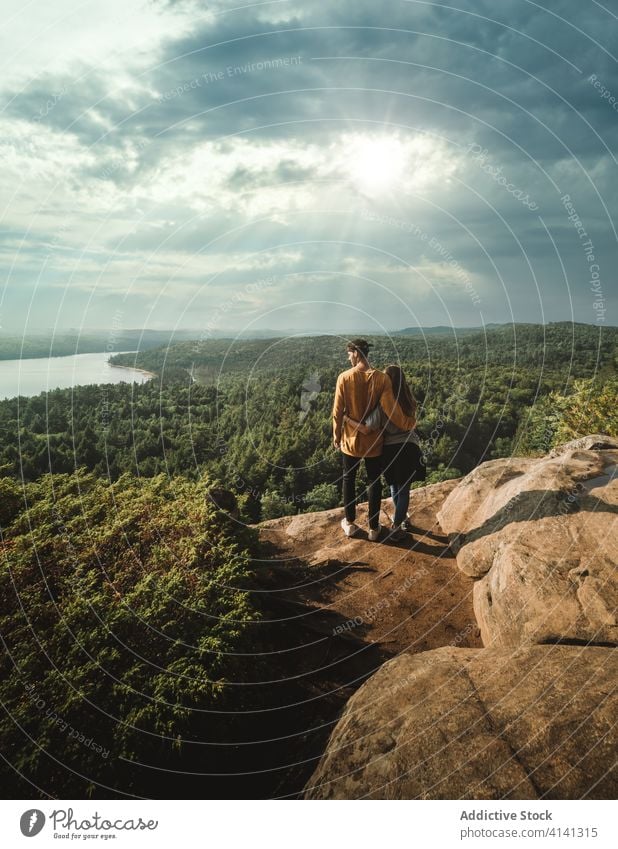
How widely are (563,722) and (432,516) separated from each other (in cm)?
556

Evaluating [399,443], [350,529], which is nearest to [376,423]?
[399,443]

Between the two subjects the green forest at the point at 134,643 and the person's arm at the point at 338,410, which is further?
the person's arm at the point at 338,410

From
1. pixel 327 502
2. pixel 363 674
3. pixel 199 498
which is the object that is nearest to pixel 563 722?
pixel 363 674

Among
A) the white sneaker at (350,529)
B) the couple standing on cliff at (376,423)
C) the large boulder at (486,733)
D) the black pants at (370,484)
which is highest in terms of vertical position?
the couple standing on cliff at (376,423)

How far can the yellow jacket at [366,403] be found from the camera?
6.27 m

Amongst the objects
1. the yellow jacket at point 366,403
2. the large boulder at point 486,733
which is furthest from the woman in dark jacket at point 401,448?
the large boulder at point 486,733

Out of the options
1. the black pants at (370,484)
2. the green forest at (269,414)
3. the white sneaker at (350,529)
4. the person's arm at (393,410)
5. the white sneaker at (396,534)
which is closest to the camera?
the person's arm at (393,410)

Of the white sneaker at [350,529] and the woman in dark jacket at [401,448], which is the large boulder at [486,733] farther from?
the white sneaker at [350,529]

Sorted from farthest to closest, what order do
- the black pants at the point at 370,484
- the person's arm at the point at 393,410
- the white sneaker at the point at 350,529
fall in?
the white sneaker at the point at 350,529
the black pants at the point at 370,484
the person's arm at the point at 393,410

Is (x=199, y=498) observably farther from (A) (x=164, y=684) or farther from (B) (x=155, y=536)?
(A) (x=164, y=684)

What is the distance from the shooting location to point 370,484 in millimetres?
6625

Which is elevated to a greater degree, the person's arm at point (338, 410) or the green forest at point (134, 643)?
the person's arm at point (338, 410)

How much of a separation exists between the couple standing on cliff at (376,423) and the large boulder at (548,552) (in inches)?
54.8

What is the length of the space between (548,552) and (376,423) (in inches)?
112
